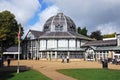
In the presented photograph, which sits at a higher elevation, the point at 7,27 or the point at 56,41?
the point at 7,27

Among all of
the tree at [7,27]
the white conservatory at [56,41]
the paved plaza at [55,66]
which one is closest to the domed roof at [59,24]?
the white conservatory at [56,41]

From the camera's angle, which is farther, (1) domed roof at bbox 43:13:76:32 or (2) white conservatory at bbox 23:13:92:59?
(1) domed roof at bbox 43:13:76:32

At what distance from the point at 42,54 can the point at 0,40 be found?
43.6 ft

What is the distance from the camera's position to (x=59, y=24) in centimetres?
6494

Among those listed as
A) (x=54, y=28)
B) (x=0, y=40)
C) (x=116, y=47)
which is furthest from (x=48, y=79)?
(x=54, y=28)

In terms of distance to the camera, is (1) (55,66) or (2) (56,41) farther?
Result: (2) (56,41)

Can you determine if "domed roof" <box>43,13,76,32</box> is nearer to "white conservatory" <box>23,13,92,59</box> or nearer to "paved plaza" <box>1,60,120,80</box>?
"white conservatory" <box>23,13,92,59</box>

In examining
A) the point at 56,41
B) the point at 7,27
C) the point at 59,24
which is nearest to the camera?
the point at 7,27

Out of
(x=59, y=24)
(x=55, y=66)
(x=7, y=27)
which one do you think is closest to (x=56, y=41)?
(x=59, y=24)

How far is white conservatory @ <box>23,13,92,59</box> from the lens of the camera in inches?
2287

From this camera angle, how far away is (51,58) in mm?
58062

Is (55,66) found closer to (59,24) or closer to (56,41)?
(56,41)

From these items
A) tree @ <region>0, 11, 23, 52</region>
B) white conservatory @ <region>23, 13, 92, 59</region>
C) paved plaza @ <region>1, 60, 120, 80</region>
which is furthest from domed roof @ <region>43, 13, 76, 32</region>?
paved plaza @ <region>1, 60, 120, 80</region>

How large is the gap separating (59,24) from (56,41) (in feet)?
21.8
